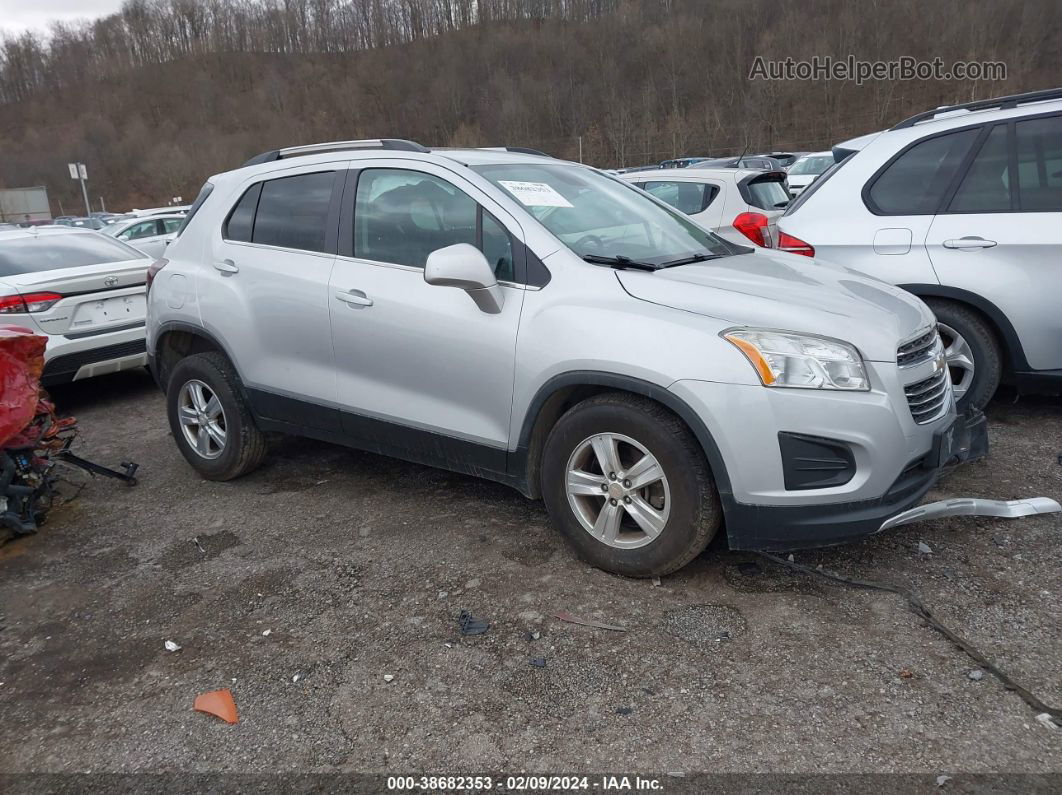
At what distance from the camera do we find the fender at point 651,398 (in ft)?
9.79

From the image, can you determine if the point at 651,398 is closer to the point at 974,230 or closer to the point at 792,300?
the point at 792,300

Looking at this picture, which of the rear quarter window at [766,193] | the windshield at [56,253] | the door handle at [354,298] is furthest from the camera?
the rear quarter window at [766,193]

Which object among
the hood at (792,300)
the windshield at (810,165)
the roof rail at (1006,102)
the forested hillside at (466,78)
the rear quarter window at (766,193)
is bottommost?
the hood at (792,300)

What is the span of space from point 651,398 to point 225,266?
263cm

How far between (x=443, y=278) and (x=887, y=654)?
6.97 feet

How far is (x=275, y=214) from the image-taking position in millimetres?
4363

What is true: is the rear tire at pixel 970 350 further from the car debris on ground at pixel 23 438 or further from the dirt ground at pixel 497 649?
the car debris on ground at pixel 23 438

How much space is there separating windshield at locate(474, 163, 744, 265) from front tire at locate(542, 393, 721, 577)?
0.76m

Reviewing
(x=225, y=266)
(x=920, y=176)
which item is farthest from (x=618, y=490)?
(x=920, y=176)

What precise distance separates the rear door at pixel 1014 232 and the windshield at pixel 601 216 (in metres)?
1.51

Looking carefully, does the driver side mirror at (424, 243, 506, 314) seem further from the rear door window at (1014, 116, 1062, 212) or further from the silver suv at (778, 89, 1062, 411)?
the rear door window at (1014, 116, 1062, 212)

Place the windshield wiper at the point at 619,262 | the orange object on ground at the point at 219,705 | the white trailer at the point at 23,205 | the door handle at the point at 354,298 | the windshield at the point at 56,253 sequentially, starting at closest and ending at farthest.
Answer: the orange object on ground at the point at 219,705 < the windshield wiper at the point at 619,262 < the door handle at the point at 354,298 < the windshield at the point at 56,253 < the white trailer at the point at 23,205

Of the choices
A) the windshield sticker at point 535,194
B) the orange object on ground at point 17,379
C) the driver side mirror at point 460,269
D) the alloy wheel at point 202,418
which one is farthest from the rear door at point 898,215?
the orange object on ground at point 17,379

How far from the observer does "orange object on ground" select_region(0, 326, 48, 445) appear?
403 cm
